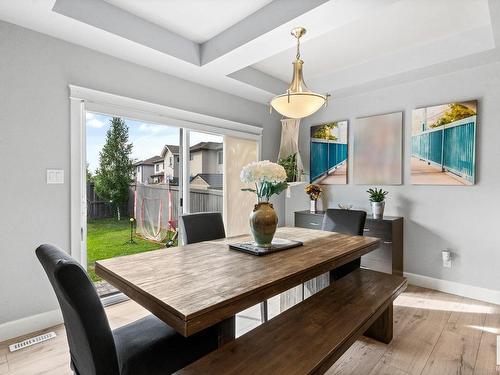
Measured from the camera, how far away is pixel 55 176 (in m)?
2.40

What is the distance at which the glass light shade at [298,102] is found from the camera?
214 cm

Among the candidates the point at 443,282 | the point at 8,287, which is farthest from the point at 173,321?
the point at 443,282

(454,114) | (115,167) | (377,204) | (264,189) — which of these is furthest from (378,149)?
(115,167)

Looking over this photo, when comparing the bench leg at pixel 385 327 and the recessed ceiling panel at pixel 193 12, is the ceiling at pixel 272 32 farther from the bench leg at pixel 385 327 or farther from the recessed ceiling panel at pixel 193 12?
the bench leg at pixel 385 327

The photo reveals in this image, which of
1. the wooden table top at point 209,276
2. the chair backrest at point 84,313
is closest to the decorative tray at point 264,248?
the wooden table top at point 209,276

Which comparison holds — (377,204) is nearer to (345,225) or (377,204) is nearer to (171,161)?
(345,225)

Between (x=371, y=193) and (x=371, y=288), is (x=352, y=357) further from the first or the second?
(x=371, y=193)

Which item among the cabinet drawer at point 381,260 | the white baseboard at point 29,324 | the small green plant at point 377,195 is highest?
the small green plant at point 377,195

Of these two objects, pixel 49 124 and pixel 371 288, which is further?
pixel 49 124

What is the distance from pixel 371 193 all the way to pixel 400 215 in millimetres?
452

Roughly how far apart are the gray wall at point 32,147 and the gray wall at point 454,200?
3.35 meters

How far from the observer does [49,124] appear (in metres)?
2.37

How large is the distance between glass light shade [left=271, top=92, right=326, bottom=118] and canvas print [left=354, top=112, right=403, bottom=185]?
1.78 meters

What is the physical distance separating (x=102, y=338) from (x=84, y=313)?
0.12 m
